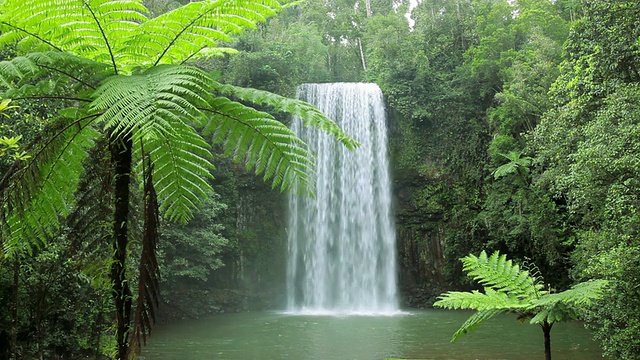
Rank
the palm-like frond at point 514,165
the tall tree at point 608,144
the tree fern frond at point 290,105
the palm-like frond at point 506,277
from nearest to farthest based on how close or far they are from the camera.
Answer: the tree fern frond at point 290,105, the palm-like frond at point 506,277, the tall tree at point 608,144, the palm-like frond at point 514,165

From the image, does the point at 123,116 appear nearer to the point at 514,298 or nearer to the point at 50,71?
the point at 50,71

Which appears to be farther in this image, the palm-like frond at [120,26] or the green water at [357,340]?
the green water at [357,340]

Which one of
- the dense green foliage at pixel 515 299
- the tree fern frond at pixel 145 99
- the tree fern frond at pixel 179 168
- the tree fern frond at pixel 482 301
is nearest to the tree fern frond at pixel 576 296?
the dense green foliage at pixel 515 299

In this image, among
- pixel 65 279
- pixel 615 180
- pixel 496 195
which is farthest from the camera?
pixel 496 195

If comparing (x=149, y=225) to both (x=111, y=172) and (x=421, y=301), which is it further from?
(x=421, y=301)

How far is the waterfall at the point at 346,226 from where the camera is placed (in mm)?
17672

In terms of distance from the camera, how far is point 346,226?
18109 mm

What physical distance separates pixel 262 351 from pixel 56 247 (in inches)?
174

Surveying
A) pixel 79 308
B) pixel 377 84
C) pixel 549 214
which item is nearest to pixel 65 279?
pixel 79 308

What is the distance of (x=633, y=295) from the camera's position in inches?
280

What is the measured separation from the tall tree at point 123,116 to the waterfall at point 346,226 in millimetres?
15163

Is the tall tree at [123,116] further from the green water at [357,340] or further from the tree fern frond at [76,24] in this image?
the green water at [357,340]

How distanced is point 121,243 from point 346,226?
15966 mm

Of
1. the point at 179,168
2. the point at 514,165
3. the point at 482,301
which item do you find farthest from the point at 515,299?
the point at 514,165
